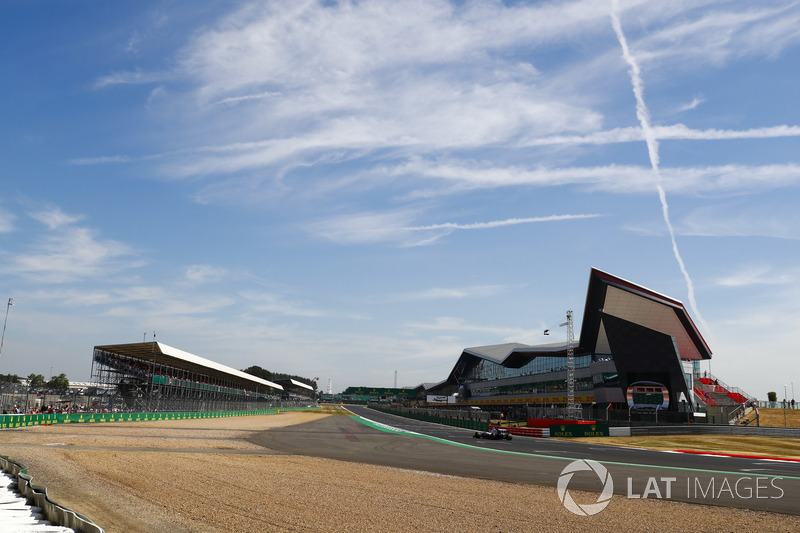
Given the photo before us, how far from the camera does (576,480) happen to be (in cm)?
1995

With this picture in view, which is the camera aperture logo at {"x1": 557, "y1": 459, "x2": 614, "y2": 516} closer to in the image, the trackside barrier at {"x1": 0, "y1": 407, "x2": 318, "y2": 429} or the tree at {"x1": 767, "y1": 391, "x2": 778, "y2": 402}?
the trackside barrier at {"x1": 0, "y1": 407, "x2": 318, "y2": 429}

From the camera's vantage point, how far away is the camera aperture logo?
1445cm

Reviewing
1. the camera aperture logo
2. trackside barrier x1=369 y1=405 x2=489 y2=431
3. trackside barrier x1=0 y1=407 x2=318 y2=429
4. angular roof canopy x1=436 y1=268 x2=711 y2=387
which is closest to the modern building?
angular roof canopy x1=436 y1=268 x2=711 y2=387

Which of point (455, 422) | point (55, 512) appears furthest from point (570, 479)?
point (455, 422)

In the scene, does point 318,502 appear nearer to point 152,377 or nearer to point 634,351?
point 152,377

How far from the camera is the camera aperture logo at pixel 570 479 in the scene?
14445 mm

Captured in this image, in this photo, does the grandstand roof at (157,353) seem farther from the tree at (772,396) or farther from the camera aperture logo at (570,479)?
the tree at (772,396)

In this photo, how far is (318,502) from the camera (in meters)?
14.2

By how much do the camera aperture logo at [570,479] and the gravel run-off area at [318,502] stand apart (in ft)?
0.93

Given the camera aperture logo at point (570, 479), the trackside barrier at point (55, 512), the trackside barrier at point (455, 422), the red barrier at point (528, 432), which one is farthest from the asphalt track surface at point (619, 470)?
the trackside barrier at point (455, 422)

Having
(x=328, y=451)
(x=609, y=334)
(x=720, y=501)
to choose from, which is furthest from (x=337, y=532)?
(x=609, y=334)

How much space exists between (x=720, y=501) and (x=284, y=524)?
12502 millimetres

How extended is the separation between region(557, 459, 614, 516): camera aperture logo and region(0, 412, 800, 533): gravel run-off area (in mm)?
284

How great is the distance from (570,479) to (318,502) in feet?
34.2
